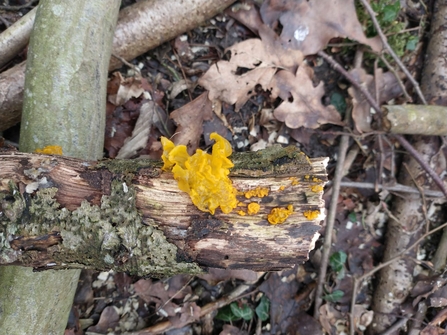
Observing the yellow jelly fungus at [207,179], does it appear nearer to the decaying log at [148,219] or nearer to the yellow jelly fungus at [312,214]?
the decaying log at [148,219]

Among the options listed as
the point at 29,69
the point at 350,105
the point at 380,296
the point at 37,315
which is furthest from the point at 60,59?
the point at 380,296

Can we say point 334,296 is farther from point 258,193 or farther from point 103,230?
point 103,230

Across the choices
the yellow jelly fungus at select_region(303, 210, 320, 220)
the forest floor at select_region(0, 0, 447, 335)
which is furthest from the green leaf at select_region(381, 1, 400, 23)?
the yellow jelly fungus at select_region(303, 210, 320, 220)

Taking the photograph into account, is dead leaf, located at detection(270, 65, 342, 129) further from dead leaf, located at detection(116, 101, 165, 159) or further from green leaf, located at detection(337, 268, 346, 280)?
green leaf, located at detection(337, 268, 346, 280)

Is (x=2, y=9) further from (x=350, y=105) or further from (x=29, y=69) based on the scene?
(x=350, y=105)

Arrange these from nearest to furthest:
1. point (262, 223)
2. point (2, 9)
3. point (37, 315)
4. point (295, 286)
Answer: point (262, 223), point (37, 315), point (2, 9), point (295, 286)

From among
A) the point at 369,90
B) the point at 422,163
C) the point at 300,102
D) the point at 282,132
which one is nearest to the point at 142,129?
the point at 282,132
